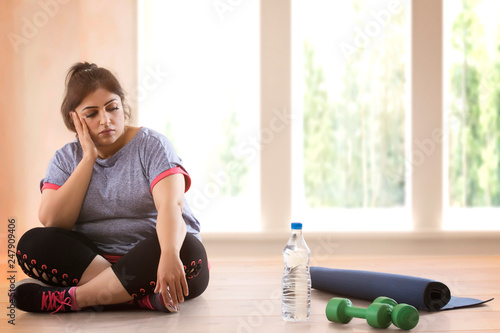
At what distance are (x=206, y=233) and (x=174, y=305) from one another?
1.41 m

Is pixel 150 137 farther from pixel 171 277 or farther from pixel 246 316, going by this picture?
pixel 246 316

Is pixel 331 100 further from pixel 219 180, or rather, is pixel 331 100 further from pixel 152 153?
pixel 152 153

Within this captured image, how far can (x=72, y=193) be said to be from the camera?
1903 millimetres

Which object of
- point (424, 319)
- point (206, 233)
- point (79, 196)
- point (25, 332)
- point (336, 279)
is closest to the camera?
point (25, 332)

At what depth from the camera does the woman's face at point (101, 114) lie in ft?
6.30

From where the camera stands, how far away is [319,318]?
1.80m

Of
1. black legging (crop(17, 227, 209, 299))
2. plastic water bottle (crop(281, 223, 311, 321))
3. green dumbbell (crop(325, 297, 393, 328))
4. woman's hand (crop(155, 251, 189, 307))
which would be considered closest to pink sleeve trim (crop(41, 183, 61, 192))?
black legging (crop(17, 227, 209, 299))

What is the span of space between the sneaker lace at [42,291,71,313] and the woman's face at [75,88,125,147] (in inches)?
20.5

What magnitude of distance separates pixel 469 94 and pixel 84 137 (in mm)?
2375

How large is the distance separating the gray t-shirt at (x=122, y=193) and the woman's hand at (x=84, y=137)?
79mm

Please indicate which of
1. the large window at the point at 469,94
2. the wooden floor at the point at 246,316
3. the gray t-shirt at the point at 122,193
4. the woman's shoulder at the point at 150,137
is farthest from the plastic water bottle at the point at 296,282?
the large window at the point at 469,94

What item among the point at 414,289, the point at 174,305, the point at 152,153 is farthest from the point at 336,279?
the point at 152,153

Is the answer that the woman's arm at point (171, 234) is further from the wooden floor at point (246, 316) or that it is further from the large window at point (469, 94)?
the large window at point (469, 94)

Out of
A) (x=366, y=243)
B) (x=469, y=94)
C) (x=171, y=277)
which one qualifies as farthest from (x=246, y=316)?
(x=469, y=94)
